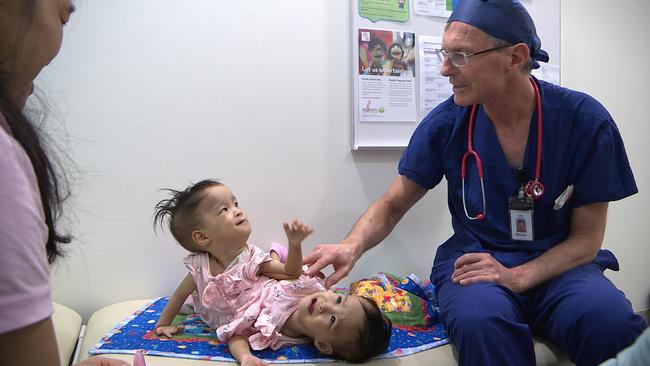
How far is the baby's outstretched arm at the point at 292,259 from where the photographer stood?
4.75 feet

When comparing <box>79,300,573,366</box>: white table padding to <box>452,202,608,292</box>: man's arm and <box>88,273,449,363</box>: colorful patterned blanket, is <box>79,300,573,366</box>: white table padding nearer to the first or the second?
<box>88,273,449,363</box>: colorful patterned blanket

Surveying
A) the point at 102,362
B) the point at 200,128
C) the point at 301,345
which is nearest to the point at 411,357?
the point at 301,345

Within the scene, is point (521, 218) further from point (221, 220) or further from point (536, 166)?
point (221, 220)

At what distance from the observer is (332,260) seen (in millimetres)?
1551

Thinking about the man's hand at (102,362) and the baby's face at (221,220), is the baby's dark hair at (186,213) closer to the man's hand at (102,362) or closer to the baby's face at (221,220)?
the baby's face at (221,220)

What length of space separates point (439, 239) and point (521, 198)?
2.35ft

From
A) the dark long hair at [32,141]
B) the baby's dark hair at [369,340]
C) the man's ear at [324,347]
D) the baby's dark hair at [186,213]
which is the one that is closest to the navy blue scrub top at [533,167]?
the baby's dark hair at [369,340]

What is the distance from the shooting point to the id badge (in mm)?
1549

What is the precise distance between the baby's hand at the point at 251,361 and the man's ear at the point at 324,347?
0.16m

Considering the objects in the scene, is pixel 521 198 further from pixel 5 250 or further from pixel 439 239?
pixel 5 250

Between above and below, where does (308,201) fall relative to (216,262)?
above

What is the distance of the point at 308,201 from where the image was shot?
80.2 inches

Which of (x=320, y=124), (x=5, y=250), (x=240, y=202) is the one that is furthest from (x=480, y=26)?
(x=5, y=250)

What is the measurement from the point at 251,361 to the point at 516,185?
3.05 feet
